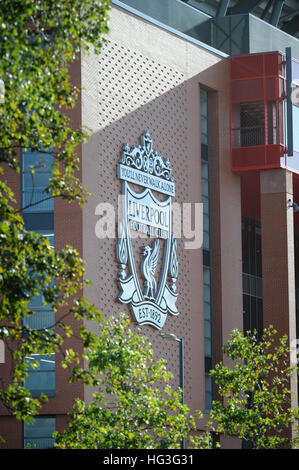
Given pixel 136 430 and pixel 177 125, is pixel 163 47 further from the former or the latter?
pixel 136 430

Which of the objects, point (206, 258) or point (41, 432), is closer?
point (41, 432)

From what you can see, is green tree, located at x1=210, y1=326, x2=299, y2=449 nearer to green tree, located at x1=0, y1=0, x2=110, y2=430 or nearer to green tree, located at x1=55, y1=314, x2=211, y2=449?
green tree, located at x1=55, y1=314, x2=211, y2=449

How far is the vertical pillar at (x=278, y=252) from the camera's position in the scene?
155 feet

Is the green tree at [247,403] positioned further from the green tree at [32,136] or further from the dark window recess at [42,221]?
the green tree at [32,136]

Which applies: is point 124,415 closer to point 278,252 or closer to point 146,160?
point 146,160

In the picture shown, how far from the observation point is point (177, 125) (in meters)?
44.9

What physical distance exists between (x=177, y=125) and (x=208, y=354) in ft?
30.7

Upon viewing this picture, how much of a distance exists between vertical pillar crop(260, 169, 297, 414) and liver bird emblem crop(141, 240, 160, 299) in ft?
23.5

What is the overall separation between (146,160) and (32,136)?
22.9m

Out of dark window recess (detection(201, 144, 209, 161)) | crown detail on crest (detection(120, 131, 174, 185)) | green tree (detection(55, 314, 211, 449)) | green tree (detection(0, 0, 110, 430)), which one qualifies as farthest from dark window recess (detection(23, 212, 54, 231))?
green tree (detection(0, 0, 110, 430))

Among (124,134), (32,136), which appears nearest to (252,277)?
(124,134)

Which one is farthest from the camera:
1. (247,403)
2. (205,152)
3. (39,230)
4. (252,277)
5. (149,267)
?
(252,277)

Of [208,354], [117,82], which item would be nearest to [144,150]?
[117,82]

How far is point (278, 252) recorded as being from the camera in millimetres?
48000
